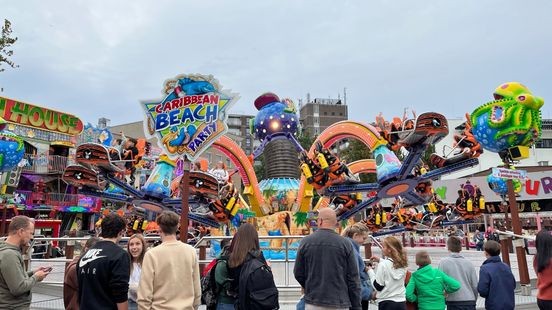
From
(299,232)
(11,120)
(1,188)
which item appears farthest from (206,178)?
(11,120)

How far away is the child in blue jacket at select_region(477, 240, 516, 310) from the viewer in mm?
5133

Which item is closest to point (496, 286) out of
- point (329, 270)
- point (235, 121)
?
point (329, 270)

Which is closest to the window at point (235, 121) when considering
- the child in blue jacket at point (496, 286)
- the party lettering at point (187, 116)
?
the party lettering at point (187, 116)

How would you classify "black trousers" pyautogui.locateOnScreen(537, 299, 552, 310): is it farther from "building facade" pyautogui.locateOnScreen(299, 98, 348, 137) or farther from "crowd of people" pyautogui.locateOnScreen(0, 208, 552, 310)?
"building facade" pyautogui.locateOnScreen(299, 98, 348, 137)

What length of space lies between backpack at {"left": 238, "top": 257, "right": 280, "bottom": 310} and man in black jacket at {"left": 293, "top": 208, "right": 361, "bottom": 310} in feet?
1.29

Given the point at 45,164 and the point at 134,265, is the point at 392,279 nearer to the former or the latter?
the point at 134,265

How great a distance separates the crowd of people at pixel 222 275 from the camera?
3.84 metres

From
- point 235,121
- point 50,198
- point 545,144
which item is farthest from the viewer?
point 235,121

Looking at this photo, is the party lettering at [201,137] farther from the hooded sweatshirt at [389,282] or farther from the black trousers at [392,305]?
the black trousers at [392,305]

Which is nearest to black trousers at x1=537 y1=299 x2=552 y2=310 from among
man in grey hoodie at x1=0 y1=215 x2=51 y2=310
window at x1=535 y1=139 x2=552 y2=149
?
man in grey hoodie at x1=0 y1=215 x2=51 y2=310

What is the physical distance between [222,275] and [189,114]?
24.0ft

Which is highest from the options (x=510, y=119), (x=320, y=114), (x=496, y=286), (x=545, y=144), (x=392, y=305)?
(x=320, y=114)

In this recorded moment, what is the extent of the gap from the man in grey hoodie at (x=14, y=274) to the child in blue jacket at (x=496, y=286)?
483cm

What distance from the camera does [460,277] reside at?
5.25 m
